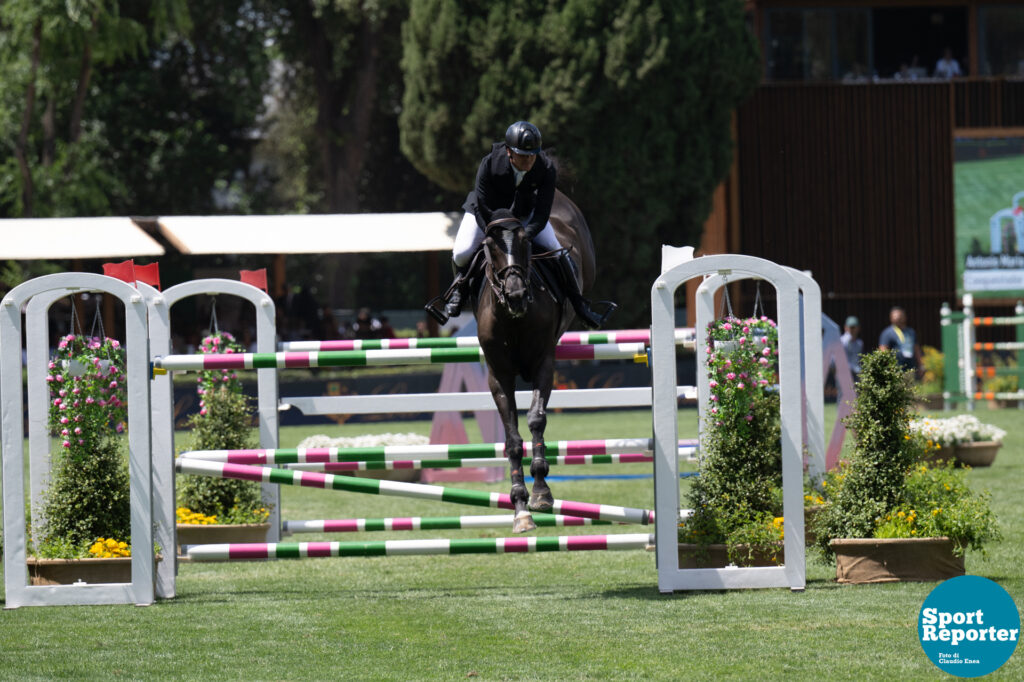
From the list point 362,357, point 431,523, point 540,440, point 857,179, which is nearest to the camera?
point 540,440

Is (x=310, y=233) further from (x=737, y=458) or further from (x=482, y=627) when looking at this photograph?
(x=482, y=627)

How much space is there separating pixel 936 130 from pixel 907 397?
23.7m

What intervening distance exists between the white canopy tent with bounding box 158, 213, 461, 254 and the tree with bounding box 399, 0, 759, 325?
5068mm

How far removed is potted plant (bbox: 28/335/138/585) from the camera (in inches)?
276

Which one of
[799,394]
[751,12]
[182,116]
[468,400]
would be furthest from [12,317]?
[182,116]

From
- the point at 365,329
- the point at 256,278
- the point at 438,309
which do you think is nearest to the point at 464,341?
the point at 438,309

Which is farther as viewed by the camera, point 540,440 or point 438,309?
point 438,309

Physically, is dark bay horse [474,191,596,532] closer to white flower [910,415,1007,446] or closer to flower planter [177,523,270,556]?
flower planter [177,523,270,556]

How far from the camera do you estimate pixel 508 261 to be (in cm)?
629

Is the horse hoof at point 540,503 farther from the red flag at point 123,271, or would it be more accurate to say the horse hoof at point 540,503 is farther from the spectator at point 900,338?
the spectator at point 900,338

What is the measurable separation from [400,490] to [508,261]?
144cm

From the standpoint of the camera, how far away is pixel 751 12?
2955cm

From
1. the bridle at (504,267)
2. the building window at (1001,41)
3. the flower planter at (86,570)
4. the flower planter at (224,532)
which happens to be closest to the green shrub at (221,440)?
the flower planter at (224,532)

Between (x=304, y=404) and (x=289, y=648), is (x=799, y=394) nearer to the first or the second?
(x=289, y=648)
